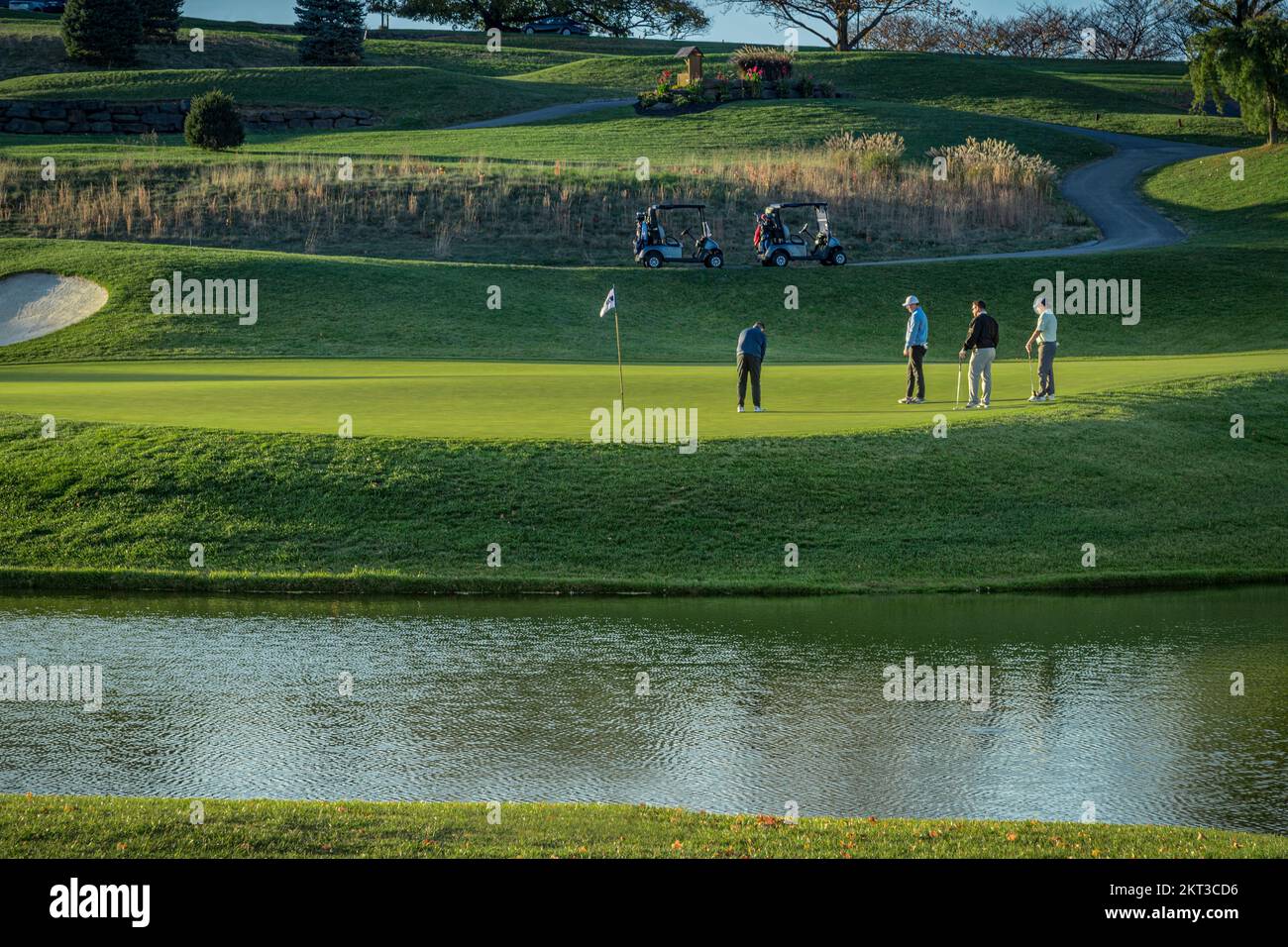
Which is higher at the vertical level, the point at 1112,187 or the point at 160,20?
the point at 160,20

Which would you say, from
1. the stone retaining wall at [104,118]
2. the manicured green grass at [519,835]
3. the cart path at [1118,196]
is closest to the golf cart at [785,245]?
the cart path at [1118,196]

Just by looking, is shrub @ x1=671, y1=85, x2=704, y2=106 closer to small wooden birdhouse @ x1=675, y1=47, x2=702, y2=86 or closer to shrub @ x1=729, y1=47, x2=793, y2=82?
small wooden birdhouse @ x1=675, y1=47, x2=702, y2=86

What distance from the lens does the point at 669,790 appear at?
34.1 ft

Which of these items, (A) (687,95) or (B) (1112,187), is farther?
(A) (687,95)

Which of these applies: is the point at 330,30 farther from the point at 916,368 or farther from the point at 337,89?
the point at 916,368

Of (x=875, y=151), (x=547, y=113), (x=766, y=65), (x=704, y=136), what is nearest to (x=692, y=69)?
(x=766, y=65)

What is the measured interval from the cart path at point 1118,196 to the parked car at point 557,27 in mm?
50387

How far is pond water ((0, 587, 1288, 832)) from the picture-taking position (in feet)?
34.4

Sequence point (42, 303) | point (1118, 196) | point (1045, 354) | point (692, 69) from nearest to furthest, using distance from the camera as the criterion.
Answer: point (1045, 354) < point (42, 303) < point (1118, 196) < point (692, 69)

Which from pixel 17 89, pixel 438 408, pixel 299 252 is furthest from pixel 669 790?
pixel 17 89

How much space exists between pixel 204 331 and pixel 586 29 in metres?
86.7

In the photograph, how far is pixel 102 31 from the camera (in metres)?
78.2

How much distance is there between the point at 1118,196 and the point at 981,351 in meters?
39.1
